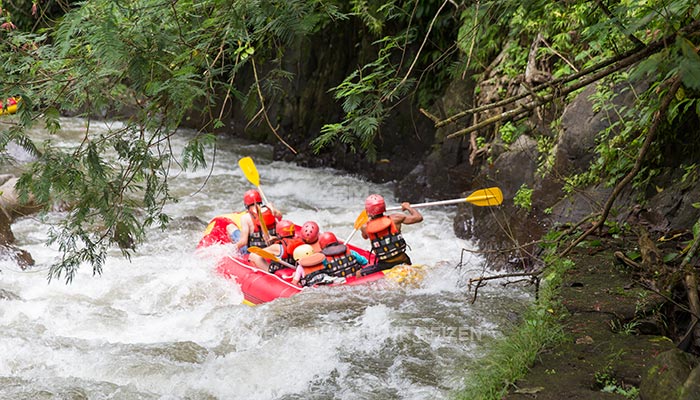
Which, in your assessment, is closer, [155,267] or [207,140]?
[207,140]

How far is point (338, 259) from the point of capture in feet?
20.7

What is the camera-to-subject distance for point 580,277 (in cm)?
398

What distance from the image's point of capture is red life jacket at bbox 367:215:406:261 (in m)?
6.39

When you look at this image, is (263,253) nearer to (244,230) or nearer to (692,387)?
(244,230)

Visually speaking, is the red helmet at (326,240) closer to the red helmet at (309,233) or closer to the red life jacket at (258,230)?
the red helmet at (309,233)

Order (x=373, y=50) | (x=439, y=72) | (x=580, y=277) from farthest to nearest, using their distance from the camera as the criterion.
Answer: (x=373, y=50), (x=439, y=72), (x=580, y=277)

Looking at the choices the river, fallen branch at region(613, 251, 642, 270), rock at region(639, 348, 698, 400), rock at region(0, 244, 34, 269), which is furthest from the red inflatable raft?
rock at region(639, 348, 698, 400)

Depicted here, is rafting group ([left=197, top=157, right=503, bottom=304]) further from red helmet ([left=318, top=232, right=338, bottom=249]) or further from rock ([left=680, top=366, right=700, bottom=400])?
rock ([left=680, top=366, right=700, bottom=400])

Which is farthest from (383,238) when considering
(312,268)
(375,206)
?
(312,268)

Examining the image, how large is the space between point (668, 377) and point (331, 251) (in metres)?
4.03

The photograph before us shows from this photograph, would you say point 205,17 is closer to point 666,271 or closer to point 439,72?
point 666,271

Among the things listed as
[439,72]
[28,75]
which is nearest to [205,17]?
[28,75]

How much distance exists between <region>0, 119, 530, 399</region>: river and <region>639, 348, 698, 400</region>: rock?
4.30 ft

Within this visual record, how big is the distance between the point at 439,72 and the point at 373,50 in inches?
55.7
